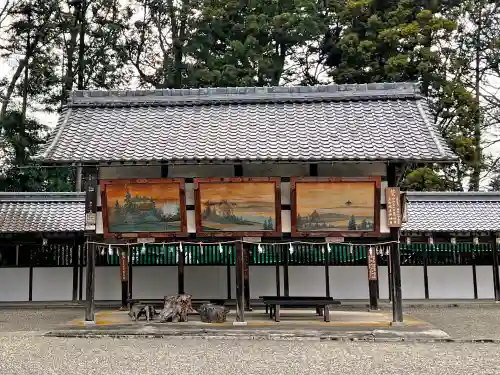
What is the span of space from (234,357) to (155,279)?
9.84m

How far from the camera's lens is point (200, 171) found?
12.6 m

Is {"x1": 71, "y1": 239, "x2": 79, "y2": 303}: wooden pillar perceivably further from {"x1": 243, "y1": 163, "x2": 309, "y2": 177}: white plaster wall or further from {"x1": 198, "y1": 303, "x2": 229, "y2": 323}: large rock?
{"x1": 243, "y1": 163, "x2": 309, "y2": 177}: white plaster wall

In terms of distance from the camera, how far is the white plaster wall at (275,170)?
490 inches

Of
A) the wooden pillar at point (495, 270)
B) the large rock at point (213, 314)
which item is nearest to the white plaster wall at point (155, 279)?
the large rock at point (213, 314)

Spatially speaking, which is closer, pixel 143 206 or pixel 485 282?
pixel 143 206

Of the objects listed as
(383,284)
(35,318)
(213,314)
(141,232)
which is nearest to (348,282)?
(383,284)

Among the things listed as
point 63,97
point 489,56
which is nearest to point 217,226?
point 63,97

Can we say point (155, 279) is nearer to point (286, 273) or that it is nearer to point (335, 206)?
point (286, 273)

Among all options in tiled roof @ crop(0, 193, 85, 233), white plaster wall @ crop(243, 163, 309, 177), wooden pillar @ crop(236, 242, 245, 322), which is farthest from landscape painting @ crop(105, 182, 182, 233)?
tiled roof @ crop(0, 193, 85, 233)

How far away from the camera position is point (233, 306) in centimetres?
1614

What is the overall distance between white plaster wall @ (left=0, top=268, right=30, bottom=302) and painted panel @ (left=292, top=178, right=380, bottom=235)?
11099mm

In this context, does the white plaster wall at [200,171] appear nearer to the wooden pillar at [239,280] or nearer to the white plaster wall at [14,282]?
the wooden pillar at [239,280]

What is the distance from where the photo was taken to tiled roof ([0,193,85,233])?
17734mm

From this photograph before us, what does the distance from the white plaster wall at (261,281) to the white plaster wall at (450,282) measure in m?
5.38
